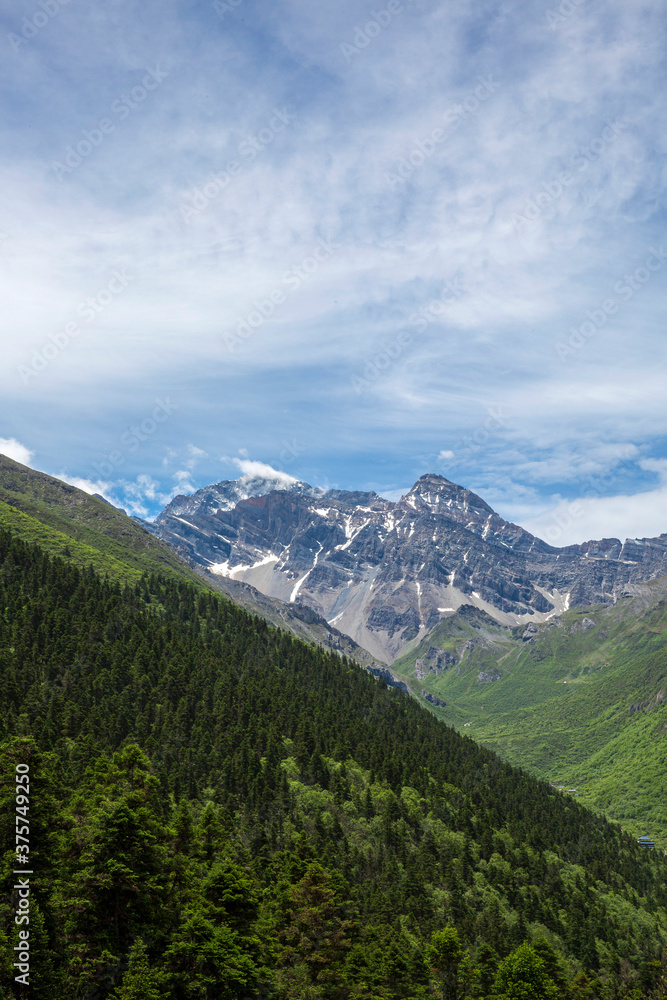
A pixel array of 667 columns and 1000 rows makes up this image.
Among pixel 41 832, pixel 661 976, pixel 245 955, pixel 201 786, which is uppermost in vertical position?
pixel 41 832

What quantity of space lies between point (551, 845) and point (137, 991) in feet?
515

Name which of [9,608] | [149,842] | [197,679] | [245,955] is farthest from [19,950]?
[9,608]

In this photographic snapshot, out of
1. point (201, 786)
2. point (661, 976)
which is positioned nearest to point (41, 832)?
point (201, 786)

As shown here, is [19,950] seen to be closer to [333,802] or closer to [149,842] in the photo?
[149,842]

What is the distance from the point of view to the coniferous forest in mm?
48031

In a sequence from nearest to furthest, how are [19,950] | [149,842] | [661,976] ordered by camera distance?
[19,950] < [149,842] < [661,976]

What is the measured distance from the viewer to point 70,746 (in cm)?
11531

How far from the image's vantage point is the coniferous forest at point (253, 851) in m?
48.0

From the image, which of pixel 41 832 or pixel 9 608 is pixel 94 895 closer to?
pixel 41 832

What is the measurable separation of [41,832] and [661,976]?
112992 millimetres

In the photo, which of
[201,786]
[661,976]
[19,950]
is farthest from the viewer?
[201,786]

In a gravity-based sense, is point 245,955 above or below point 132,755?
below

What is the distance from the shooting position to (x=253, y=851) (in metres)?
96.9

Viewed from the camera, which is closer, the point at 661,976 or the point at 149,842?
the point at 149,842
